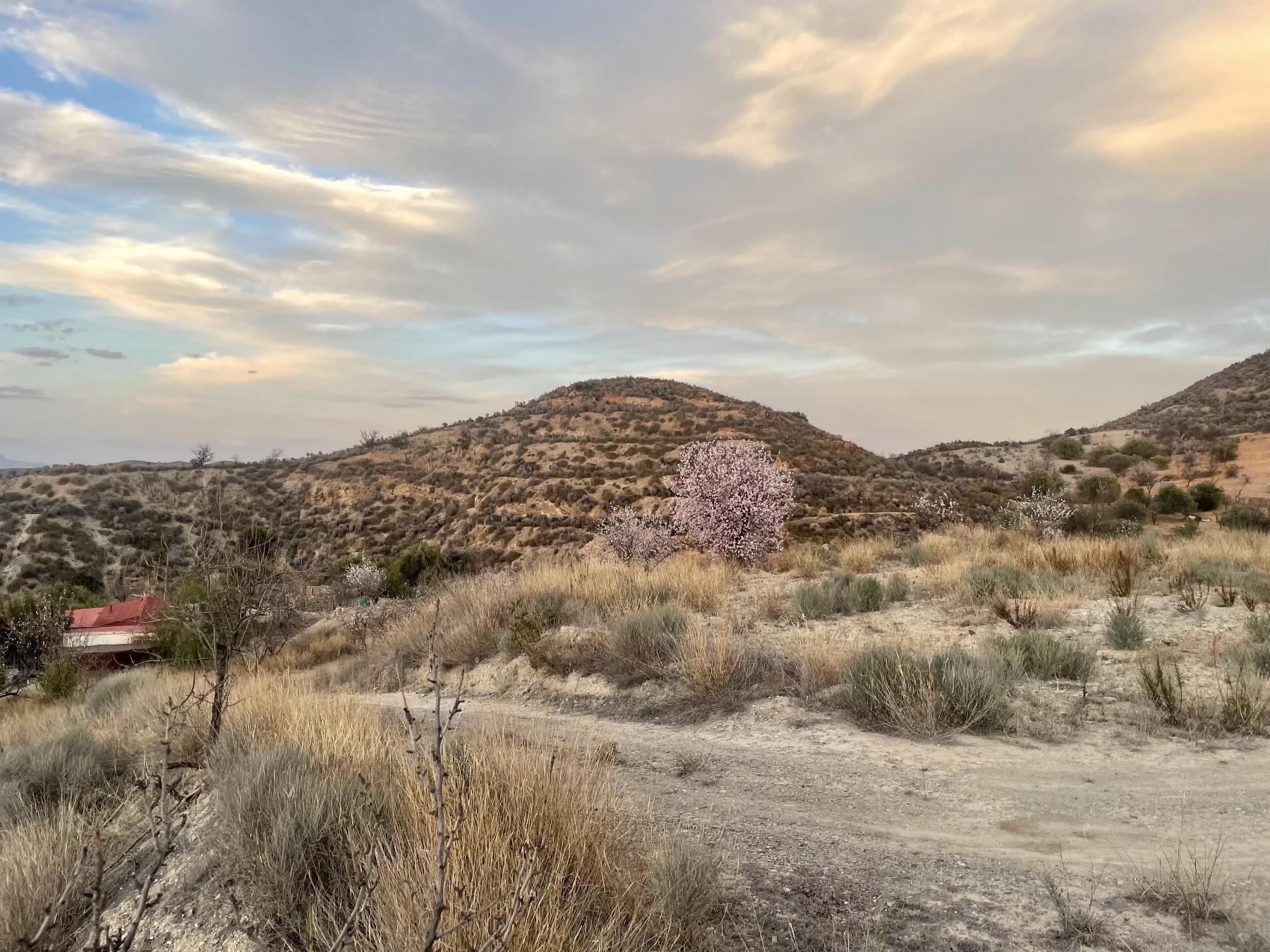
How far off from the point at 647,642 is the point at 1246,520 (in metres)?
23.4

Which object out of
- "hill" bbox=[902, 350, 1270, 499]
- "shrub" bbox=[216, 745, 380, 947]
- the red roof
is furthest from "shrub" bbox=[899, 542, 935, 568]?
"hill" bbox=[902, 350, 1270, 499]

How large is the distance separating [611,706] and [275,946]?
5533mm

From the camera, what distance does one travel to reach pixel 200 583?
782 cm

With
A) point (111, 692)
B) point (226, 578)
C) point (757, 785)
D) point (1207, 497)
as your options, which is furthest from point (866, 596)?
point (1207, 497)

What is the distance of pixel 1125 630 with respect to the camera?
29.1 ft

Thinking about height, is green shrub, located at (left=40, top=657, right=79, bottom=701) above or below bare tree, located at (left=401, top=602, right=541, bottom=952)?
below

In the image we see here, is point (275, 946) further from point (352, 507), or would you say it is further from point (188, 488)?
point (188, 488)

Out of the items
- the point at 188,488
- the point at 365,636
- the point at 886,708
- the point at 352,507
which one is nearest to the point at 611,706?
the point at 886,708

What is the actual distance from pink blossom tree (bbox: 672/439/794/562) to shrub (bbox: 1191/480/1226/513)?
2459cm

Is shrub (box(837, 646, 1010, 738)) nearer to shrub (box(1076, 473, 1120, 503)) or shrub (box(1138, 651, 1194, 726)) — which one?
shrub (box(1138, 651, 1194, 726))

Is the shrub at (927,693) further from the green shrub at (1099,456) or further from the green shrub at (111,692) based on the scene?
the green shrub at (1099,456)

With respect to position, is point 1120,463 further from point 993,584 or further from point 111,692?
point 111,692

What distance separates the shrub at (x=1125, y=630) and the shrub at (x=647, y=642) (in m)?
5.28

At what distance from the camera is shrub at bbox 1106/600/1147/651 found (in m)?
8.79
